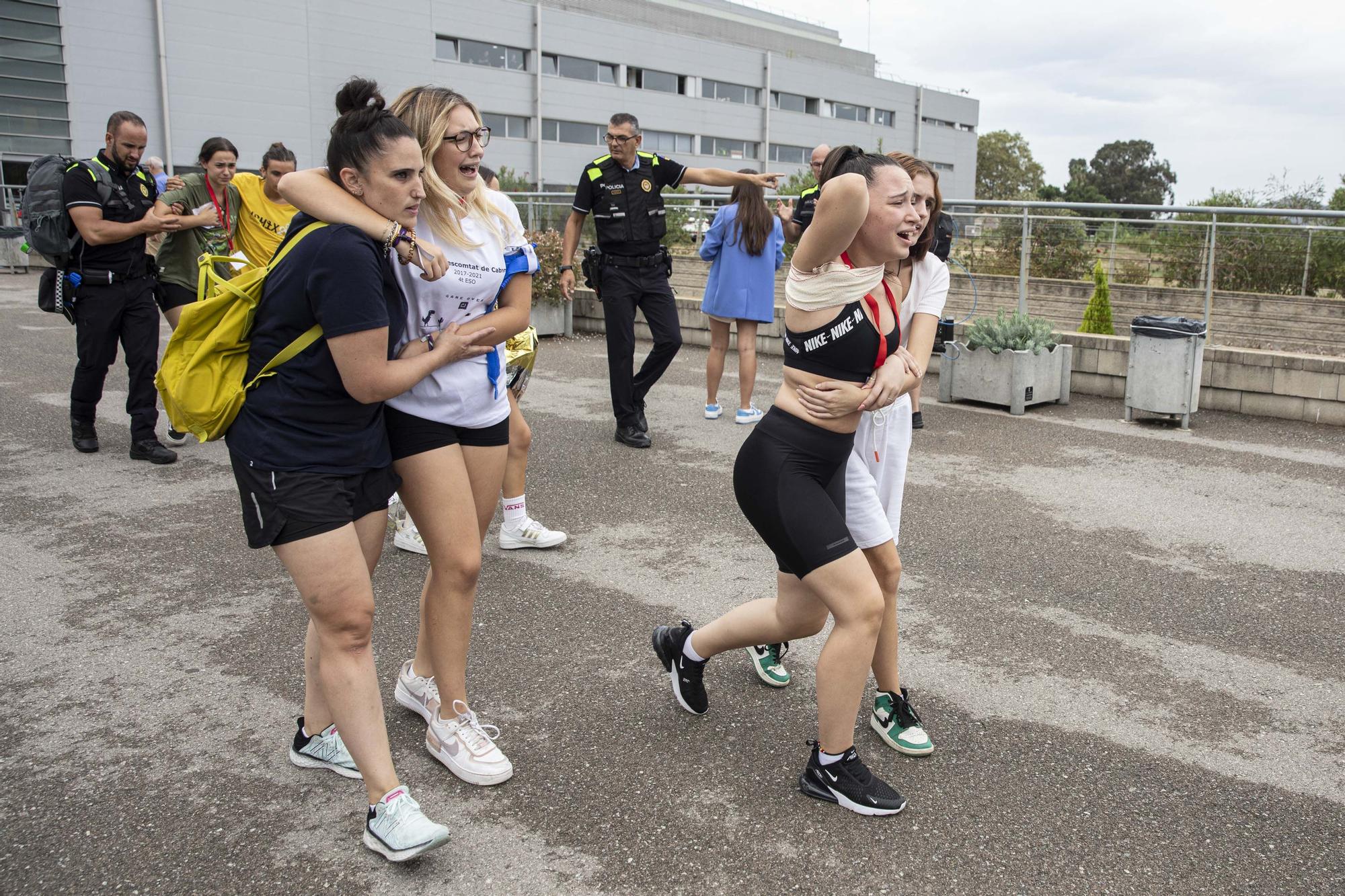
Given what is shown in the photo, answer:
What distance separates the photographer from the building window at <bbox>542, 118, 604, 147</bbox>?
53.1 meters

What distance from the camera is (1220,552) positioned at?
5.29m

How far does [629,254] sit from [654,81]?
54.7 m

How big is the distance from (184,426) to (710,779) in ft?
5.82

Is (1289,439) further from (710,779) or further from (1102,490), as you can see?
(710,779)

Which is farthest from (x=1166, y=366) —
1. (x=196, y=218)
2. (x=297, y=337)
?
(x=297, y=337)

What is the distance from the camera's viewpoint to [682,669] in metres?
3.52

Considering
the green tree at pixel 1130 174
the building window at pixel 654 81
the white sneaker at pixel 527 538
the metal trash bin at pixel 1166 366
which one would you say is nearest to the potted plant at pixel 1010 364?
the metal trash bin at pixel 1166 366

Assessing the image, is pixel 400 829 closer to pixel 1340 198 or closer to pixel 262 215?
pixel 262 215

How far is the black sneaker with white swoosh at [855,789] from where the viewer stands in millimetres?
2939

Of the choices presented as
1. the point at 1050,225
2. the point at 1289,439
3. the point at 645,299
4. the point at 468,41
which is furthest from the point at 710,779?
the point at 468,41

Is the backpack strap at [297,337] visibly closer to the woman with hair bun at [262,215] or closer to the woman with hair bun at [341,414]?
the woman with hair bun at [341,414]

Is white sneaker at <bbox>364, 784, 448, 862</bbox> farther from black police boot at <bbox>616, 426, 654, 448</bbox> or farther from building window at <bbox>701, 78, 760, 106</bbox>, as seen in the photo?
building window at <bbox>701, 78, 760, 106</bbox>

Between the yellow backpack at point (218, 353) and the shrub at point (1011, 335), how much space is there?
23.5 feet

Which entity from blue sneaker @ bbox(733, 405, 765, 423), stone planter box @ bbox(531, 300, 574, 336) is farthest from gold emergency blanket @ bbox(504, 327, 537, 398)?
stone planter box @ bbox(531, 300, 574, 336)
